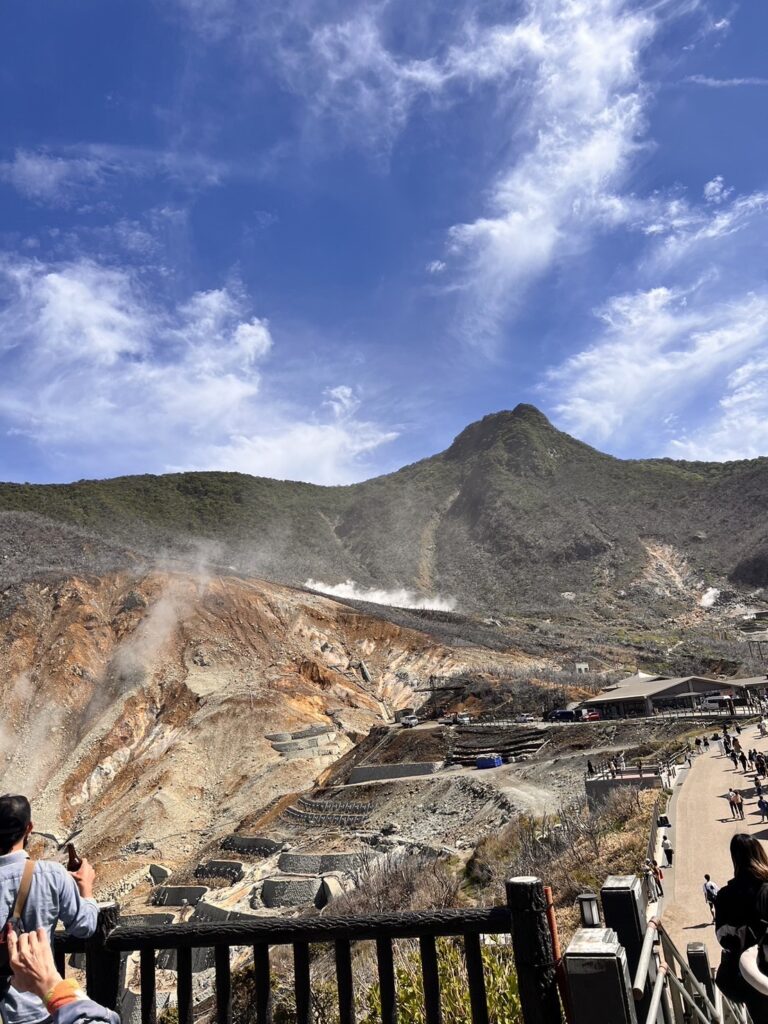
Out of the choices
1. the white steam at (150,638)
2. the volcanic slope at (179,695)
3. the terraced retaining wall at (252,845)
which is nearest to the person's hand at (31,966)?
the terraced retaining wall at (252,845)

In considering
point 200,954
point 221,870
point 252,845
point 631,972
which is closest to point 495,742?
point 252,845

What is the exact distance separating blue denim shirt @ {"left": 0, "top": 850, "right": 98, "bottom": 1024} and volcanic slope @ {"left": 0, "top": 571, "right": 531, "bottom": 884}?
35.8m

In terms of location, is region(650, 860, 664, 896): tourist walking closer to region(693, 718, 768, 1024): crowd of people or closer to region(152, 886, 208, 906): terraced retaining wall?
region(693, 718, 768, 1024): crowd of people

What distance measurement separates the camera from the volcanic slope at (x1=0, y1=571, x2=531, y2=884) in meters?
41.8

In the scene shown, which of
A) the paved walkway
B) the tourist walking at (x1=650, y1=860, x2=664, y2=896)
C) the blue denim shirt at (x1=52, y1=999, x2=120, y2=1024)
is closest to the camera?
the blue denim shirt at (x1=52, y1=999, x2=120, y2=1024)

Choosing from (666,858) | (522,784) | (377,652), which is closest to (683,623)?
(377,652)

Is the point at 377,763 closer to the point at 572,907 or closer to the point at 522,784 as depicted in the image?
the point at 522,784

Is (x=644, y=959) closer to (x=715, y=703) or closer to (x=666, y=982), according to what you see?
(x=666, y=982)

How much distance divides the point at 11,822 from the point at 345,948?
5.00 feet

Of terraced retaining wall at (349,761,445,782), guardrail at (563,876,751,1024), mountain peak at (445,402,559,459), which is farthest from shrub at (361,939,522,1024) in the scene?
mountain peak at (445,402,559,459)

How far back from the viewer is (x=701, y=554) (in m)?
110

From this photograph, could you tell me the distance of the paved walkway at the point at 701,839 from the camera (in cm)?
1244

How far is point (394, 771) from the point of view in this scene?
38844mm

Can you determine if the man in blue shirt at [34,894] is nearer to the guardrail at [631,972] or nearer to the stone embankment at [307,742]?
the guardrail at [631,972]
